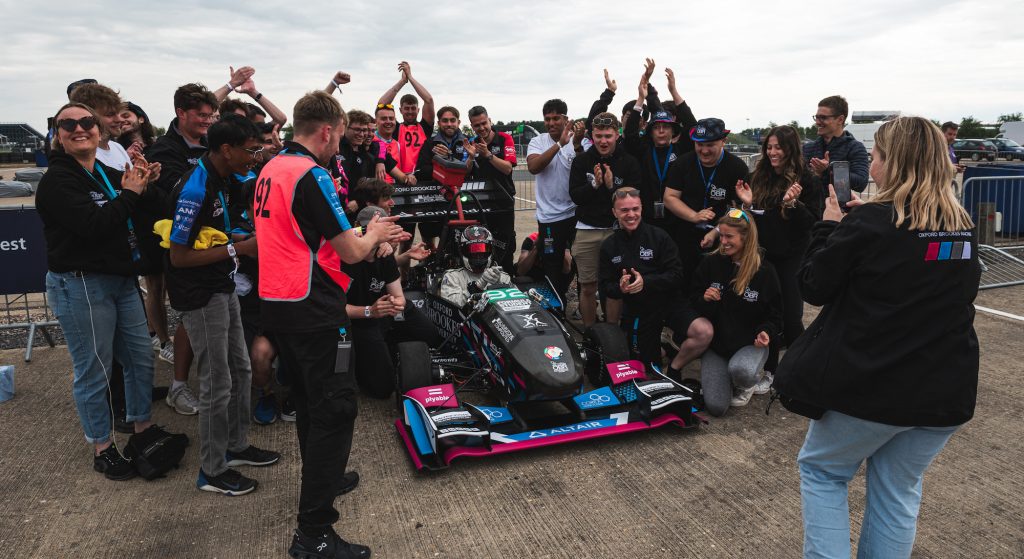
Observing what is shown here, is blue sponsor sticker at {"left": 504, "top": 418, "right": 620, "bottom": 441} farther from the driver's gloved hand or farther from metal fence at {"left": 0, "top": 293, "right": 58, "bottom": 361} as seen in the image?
metal fence at {"left": 0, "top": 293, "right": 58, "bottom": 361}

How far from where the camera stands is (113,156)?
4.17 meters

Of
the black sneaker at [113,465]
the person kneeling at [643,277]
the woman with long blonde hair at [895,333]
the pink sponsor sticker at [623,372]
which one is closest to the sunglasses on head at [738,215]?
the person kneeling at [643,277]

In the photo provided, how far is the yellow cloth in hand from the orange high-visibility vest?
0.73 metres

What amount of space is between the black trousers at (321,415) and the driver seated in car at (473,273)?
229cm

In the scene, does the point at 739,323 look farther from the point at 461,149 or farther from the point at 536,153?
the point at 461,149

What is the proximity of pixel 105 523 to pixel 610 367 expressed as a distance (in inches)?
125

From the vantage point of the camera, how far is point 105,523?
339cm

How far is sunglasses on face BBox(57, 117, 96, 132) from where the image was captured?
3396 millimetres

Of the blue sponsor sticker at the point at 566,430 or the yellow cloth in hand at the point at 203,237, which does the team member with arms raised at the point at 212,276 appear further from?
the blue sponsor sticker at the point at 566,430

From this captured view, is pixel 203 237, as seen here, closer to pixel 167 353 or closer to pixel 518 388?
pixel 518 388

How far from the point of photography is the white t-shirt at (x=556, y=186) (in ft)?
22.1

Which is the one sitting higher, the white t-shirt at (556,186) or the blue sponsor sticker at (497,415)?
the white t-shirt at (556,186)

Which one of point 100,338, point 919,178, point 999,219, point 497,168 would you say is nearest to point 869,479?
point 919,178

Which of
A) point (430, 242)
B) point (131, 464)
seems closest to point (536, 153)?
point (430, 242)
